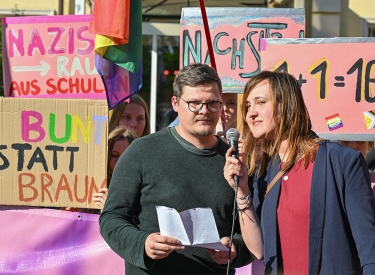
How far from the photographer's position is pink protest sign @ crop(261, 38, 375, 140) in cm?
410

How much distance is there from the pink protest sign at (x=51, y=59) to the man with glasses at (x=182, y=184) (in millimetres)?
1748

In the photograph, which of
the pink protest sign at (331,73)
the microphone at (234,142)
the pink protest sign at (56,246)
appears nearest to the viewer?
the microphone at (234,142)

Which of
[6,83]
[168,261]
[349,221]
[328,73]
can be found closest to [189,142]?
[168,261]

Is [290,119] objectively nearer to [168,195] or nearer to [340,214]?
[340,214]

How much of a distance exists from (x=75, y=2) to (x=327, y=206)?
6.08 meters

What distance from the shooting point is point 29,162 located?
365cm

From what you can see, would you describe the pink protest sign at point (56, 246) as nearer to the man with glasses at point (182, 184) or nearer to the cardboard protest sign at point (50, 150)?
the cardboard protest sign at point (50, 150)

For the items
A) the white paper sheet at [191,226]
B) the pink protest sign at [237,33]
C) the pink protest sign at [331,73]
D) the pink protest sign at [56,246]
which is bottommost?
the pink protest sign at [56,246]

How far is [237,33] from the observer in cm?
467

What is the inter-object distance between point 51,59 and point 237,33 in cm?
132

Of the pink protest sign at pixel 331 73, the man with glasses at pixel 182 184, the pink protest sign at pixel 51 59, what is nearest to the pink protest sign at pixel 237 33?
the pink protest sign at pixel 331 73

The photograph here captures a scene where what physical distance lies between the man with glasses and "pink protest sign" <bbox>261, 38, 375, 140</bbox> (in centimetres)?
146

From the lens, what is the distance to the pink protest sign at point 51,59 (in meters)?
4.47

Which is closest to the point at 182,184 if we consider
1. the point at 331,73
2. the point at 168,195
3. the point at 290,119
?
the point at 168,195
